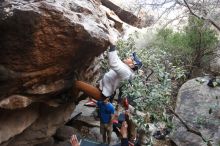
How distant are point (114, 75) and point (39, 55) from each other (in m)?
2.14

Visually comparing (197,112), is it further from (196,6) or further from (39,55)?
(39,55)

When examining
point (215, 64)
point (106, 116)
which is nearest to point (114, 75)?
point (106, 116)

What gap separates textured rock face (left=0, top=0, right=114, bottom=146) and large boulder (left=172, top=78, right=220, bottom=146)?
3783mm

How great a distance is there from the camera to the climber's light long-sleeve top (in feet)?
23.0

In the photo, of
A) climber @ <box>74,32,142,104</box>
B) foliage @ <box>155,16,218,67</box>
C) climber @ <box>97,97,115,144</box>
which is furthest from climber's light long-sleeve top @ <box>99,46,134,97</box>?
foliage @ <box>155,16,218,67</box>

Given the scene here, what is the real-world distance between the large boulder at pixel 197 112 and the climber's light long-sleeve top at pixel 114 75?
2607mm

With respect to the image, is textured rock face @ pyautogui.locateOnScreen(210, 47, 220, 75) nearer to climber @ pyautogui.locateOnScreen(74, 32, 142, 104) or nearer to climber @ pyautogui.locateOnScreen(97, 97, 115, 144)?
climber @ pyautogui.locateOnScreen(97, 97, 115, 144)

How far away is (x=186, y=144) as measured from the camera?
987 centimetres

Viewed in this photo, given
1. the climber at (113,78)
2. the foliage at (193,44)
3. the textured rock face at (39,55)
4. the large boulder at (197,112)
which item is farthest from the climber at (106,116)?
the foliage at (193,44)

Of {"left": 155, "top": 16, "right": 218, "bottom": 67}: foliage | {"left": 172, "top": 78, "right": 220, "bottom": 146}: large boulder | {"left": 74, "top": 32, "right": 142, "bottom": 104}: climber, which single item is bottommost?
{"left": 172, "top": 78, "right": 220, "bottom": 146}: large boulder

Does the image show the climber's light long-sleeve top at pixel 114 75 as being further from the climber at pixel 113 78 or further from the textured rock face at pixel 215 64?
the textured rock face at pixel 215 64

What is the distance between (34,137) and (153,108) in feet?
8.04

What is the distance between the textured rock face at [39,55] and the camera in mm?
5148

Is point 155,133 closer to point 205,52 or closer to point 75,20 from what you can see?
point 205,52
